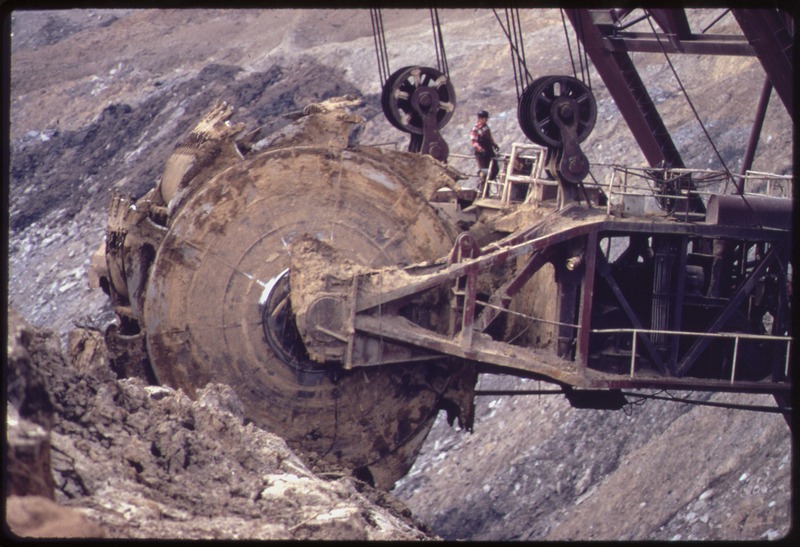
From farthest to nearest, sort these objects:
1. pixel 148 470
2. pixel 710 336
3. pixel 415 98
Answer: pixel 415 98, pixel 710 336, pixel 148 470

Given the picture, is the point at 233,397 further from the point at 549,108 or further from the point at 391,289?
the point at 549,108

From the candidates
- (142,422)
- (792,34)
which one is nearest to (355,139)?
(792,34)

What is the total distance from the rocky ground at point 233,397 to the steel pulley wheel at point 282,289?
632 millimetres

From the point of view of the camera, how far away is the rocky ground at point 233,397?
26.7 ft

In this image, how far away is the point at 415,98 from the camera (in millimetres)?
14734

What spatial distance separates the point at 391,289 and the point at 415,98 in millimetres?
4006

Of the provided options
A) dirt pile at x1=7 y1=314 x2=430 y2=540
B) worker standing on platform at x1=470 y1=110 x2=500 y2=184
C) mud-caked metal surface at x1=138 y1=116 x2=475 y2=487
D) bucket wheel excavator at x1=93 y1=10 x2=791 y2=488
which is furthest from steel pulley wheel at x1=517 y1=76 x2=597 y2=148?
dirt pile at x1=7 y1=314 x2=430 y2=540

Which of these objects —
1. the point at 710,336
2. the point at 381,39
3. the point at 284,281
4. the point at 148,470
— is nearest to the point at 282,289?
the point at 284,281

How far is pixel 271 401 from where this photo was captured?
38.0 feet

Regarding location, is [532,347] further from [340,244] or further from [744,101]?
[744,101]

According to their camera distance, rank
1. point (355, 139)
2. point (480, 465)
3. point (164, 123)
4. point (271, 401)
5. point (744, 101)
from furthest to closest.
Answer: point (164, 123) → point (355, 139) → point (744, 101) → point (480, 465) → point (271, 401)

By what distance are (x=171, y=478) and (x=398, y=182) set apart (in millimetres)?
4477

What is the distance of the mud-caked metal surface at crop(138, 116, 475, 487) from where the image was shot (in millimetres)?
11367

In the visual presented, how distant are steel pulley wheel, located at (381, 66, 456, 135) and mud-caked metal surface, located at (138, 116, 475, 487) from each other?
2.64 metres
